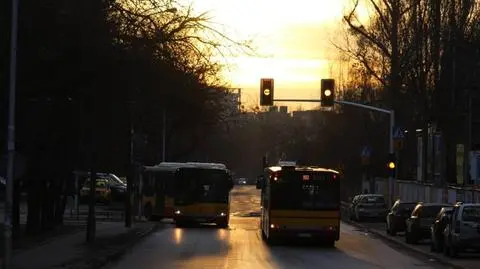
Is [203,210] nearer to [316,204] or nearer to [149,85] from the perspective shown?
[316,204]

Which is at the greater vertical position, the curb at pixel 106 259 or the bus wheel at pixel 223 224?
the curb at pixel 106 259

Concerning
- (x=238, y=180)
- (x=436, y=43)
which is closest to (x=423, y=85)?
(x=436, y=43)

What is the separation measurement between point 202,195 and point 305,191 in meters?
12.7

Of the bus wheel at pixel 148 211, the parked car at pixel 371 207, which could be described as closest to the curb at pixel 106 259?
Result: the bus wheel at pixel 148 211

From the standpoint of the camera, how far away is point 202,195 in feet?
145

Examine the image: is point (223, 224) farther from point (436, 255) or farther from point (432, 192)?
point (436, 255)

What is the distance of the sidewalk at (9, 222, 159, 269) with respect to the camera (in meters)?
21.7

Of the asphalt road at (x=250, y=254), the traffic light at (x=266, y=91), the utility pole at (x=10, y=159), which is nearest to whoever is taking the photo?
the utility pole at (x=10, y=159)

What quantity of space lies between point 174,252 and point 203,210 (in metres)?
16.1

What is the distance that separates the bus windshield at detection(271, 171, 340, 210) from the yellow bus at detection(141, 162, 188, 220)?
587 inches

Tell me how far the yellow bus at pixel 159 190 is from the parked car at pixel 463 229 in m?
22.3

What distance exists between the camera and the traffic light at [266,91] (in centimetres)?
3634

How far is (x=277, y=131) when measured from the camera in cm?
14262

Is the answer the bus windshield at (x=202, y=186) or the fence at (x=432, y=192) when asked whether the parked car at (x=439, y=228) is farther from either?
the bus windshield at (x=202, y=186)
